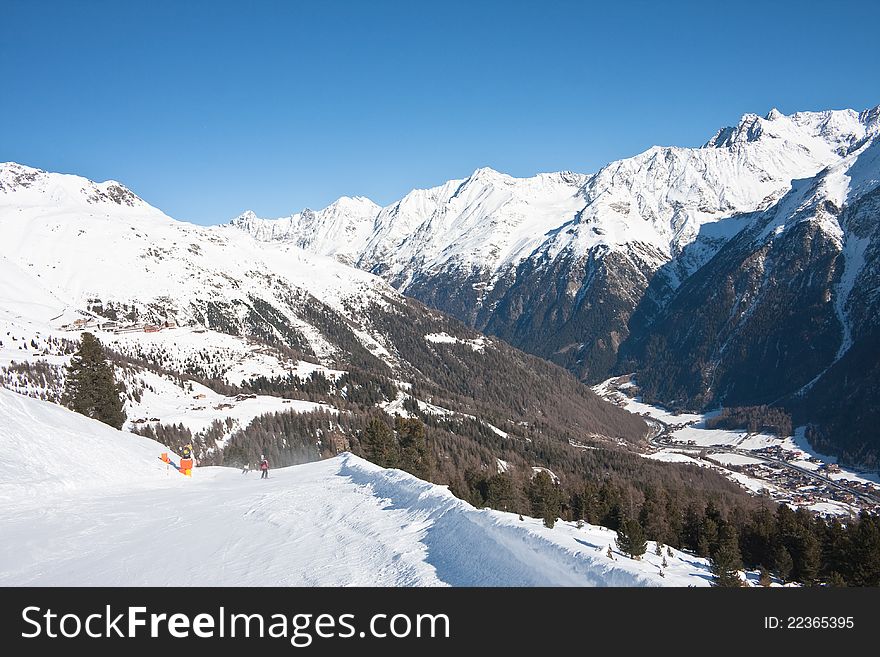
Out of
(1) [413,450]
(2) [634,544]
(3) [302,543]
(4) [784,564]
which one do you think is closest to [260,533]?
(3) [302,543]

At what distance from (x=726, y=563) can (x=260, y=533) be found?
21358mm

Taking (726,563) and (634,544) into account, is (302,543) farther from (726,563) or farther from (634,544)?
(726,563)

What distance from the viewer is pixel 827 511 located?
459ft

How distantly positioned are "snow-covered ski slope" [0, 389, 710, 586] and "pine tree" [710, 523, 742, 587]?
989mm

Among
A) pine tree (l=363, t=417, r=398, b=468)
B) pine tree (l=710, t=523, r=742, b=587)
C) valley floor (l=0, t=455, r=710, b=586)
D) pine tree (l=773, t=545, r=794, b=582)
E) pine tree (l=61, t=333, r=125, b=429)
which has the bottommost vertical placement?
pine tree (l=773, t=545, r=794, b=582)

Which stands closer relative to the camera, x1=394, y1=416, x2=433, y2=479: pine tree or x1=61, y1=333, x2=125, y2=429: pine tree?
x1=394, y1=416, x2=433, y2=479: pine tree

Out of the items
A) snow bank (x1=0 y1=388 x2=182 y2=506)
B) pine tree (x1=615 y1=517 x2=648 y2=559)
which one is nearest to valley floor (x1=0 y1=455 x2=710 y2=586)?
snow bank (x1=0 y1=388 x2=182 y2=506)

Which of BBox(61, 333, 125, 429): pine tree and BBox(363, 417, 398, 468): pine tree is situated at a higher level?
BBox(61, 333, 125, 429): pine tree

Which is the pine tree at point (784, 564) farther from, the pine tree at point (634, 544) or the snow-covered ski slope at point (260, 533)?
the pine tree at point (634, 544)

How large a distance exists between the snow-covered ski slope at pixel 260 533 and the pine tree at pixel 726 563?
3.25 feet

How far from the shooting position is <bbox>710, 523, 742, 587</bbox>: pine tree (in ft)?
68.5

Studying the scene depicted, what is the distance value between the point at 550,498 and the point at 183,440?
69163 millimetres

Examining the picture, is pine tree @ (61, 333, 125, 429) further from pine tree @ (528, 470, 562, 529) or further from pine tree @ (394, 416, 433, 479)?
pine tree @ (528, 470, 562, 529)

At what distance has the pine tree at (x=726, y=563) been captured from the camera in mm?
20891
